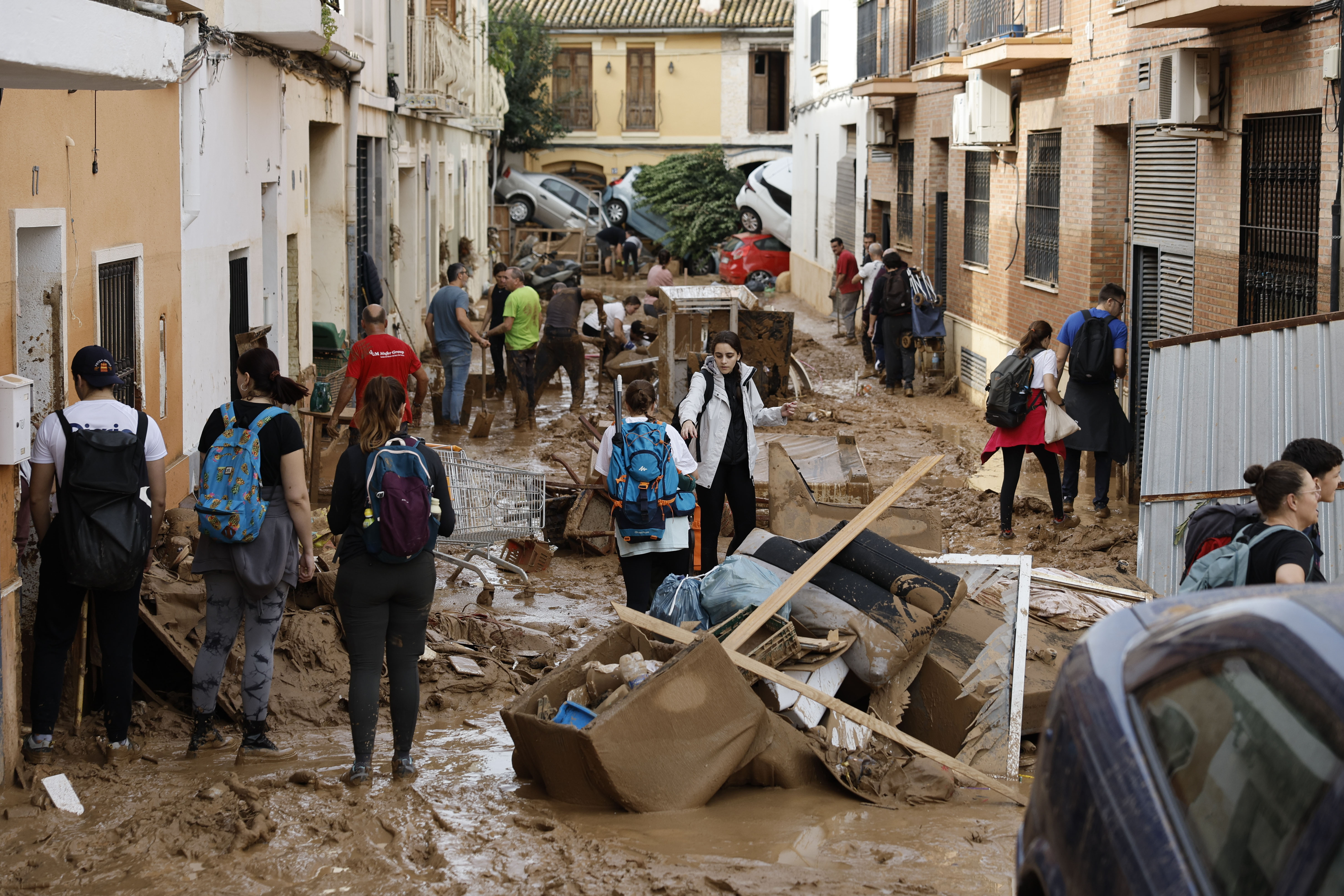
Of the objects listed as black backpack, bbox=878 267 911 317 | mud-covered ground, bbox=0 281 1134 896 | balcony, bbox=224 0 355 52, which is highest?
balcony, bbox=224 0 355 52

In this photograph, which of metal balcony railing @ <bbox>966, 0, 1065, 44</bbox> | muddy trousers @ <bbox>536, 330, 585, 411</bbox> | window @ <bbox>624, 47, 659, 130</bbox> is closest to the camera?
metal balcony railing @ <bbox>966, 0, 1065, 44</bbox>

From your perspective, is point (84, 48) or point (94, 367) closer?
point (84, 48)

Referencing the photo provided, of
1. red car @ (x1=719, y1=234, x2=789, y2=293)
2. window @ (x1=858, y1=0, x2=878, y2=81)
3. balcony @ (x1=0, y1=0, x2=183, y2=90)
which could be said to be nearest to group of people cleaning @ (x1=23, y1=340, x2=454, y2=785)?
balcony @ (x1=0, y1=0, x2=183, y2=90)

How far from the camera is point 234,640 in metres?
5.88

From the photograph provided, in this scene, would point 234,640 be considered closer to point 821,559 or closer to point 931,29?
point 821,559

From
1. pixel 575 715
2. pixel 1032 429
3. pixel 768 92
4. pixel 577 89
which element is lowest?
pixel 575 715

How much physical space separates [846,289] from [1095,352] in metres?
13.3

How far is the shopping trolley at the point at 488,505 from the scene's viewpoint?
8344 mm

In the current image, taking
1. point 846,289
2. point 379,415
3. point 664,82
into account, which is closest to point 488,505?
point 379,415

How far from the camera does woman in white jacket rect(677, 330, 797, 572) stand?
27.3 feet

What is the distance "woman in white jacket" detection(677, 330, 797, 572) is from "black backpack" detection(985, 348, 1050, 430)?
2457 millimetres

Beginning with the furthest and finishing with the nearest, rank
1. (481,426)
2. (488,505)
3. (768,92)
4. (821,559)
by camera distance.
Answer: (768,92) → (481,426) → (488,505) → (821,559)

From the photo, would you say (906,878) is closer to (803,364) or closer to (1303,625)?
(1303,625)

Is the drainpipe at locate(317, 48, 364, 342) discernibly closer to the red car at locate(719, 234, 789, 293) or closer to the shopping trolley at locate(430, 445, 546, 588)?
the shopping trolley at locate(430, 445, 546, 588)
